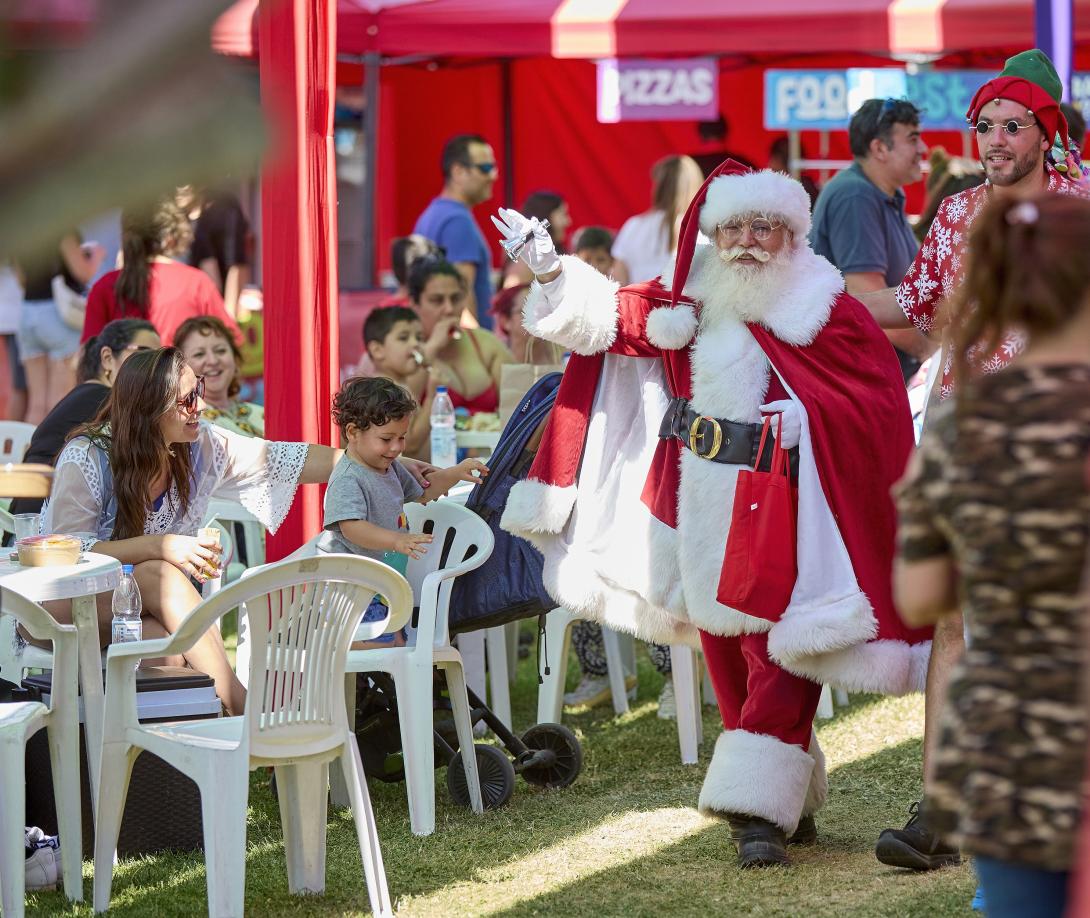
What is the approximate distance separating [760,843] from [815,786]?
296 mm

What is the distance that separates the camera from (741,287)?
3.97m

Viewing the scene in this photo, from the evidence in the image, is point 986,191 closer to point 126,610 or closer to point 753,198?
point 753,198

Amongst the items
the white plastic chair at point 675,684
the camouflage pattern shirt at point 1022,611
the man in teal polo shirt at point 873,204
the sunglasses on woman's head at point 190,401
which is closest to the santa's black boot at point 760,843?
the white plastic chair at point 675,684

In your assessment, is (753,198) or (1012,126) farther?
(753,198)

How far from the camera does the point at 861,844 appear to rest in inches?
157

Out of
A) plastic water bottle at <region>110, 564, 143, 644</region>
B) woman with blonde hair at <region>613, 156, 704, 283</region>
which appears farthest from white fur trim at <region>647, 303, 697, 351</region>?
woman with blonde hair at <region>613, 156, 704, 283</region>

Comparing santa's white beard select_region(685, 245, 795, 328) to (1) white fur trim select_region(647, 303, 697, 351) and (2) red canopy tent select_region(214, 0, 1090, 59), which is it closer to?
(1) white fur trim select_region(647, 303, 697, 351)

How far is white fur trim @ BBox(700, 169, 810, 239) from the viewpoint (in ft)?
13.0

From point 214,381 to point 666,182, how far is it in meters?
3.23

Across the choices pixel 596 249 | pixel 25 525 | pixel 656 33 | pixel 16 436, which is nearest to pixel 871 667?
pixel 25 525

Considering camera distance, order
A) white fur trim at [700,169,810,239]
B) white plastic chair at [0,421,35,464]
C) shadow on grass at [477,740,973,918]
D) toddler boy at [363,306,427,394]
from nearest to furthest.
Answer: shadow on grass at [477,740,973,918] → white fur trim at [700,169,810,239] → toddler boy at [363,306,427,394] → white plastic chair at [0,421,35,464]

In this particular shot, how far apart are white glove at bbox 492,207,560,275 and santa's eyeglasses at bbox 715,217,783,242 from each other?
45cm

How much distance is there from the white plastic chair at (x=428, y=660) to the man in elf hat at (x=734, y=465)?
0.33m

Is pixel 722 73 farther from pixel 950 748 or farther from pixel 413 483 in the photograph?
pixel 950 748
